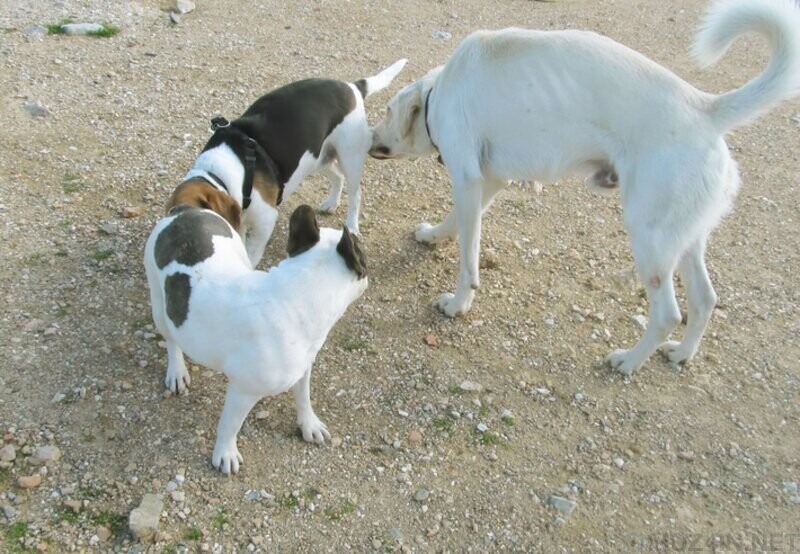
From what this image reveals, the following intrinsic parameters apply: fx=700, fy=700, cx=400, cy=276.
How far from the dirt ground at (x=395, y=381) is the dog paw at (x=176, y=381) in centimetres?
6

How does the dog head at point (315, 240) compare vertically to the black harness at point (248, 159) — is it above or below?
above

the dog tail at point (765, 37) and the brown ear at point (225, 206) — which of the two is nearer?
the dog tail at point (765, 37)

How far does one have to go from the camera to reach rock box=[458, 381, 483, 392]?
13.5 ft

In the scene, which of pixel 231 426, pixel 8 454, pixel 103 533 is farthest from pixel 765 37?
pixel 8 454

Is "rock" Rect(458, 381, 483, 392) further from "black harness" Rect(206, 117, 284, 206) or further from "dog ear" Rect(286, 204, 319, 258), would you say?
"black harness" Rect(206, 117, 284, 206)

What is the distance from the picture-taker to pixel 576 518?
3.49 m

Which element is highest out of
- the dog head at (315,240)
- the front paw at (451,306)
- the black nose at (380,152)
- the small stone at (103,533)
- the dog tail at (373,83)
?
the dog head at (315,240)

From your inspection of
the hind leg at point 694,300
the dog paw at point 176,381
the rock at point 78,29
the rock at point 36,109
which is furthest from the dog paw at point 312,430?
the rock at point 78,29

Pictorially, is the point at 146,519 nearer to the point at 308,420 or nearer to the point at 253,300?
the point at 308,420

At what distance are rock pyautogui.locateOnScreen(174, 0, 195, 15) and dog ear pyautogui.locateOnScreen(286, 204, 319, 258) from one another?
18.8 feet

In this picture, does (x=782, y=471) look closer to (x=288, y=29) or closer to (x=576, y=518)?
(x=576, y=518)

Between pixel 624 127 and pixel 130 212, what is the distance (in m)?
3.38

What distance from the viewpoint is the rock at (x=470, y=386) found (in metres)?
4.12

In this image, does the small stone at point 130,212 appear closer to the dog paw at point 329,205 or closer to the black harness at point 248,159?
the black harness at point 248,159
